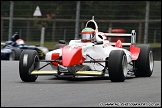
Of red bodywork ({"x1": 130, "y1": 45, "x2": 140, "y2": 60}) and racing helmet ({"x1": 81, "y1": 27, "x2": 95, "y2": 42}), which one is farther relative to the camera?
red bodywork ({"x1": 130, "y1": 45, "x2": 140, "y2": 60})

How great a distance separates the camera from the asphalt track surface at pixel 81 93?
8.16 m

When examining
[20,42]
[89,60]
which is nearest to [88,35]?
[89,60]

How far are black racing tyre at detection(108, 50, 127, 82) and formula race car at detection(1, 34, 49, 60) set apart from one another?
1143 cm

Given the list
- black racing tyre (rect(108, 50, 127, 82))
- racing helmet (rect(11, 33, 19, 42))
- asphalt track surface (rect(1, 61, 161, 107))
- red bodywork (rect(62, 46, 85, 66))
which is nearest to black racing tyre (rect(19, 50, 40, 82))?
asphalt track surface (rect(1, 61, 161, 107))

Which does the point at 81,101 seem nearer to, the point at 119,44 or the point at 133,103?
the point at 133,103

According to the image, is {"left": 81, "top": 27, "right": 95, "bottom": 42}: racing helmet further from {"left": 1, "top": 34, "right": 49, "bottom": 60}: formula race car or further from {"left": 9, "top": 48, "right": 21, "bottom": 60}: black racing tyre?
{"left": 9, "top": 48, "right": 21, "bottom": 60}: black racing tyre

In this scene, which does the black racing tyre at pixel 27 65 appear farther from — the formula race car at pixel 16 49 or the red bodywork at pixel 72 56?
the formula race car at pixel 16 49

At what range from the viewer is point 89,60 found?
40.7 feet

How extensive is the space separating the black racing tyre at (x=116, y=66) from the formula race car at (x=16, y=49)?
11427 mm

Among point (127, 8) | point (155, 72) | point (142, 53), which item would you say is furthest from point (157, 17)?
point (142, 53)

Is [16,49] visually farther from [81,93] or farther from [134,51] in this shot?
[81,93]

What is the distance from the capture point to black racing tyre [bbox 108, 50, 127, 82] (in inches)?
455

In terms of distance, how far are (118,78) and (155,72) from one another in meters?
3.60

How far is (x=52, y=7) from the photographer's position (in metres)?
25.4
